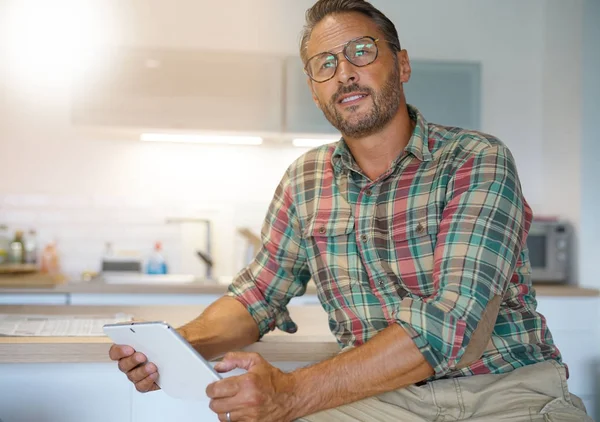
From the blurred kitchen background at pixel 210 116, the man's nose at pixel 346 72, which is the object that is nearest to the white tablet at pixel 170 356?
the man's nose at pixel 346 72

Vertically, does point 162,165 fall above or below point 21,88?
below

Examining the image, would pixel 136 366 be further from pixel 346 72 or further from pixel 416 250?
pixel 346 72

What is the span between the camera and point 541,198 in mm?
4031

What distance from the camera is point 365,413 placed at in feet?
4.25

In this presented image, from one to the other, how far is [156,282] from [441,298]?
233 cm

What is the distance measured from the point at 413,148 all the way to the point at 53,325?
0.93 meters

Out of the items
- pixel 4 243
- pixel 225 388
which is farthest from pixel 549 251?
pixel 4 243

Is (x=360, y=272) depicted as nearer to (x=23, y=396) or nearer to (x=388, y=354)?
(x=388, y=354)

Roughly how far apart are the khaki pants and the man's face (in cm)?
58

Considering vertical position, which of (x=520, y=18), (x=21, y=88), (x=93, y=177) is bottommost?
(x=93, y=177)

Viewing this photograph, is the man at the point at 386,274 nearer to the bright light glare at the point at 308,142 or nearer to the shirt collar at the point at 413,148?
the shirt collar at the point at 413,148

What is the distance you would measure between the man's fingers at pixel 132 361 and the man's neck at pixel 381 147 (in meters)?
0.64

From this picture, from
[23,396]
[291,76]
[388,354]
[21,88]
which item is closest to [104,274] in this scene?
[21,88]

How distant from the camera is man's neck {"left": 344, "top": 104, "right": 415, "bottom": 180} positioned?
1536 millimetres
